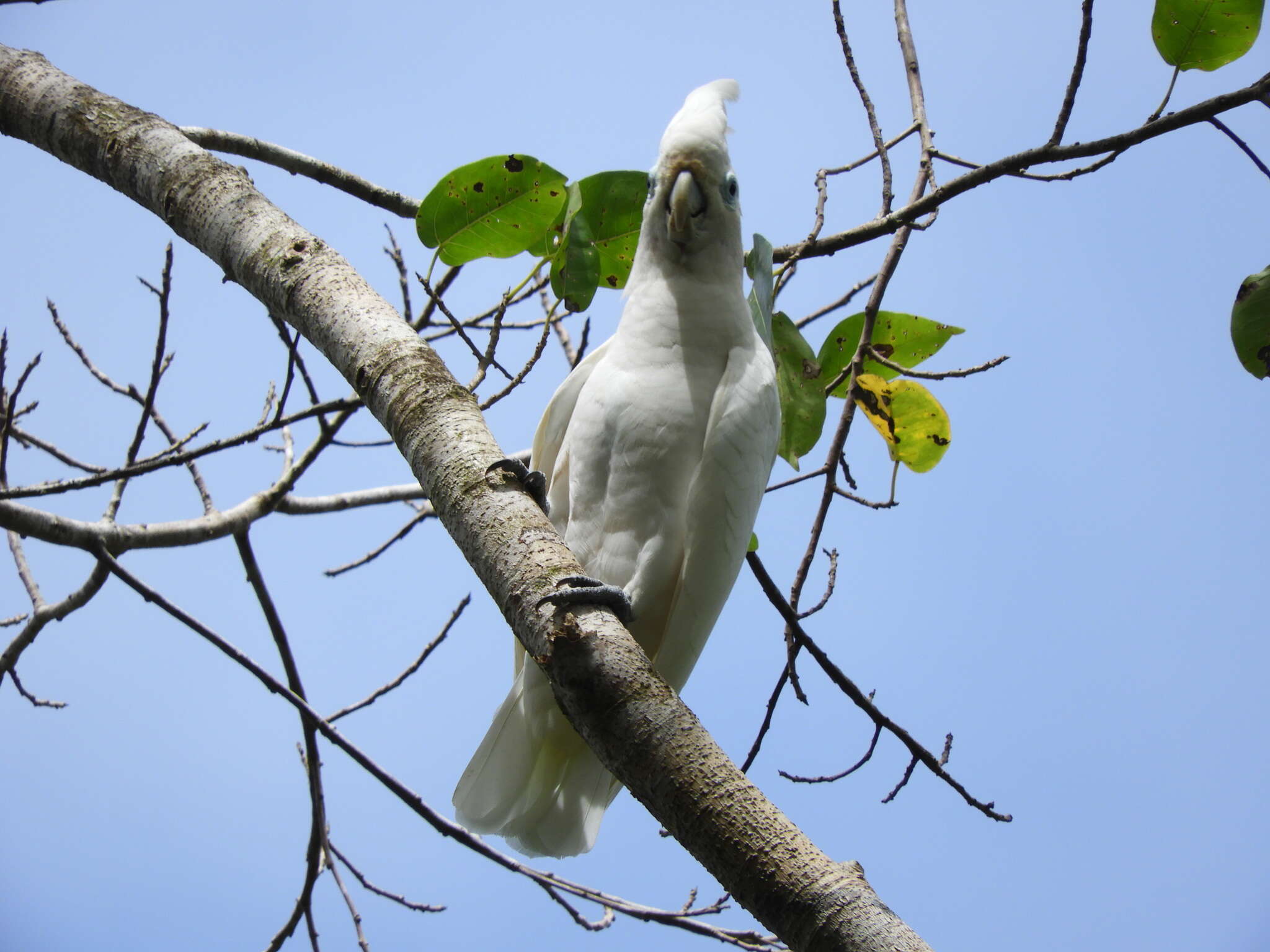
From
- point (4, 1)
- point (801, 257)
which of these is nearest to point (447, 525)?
point (801, 257)

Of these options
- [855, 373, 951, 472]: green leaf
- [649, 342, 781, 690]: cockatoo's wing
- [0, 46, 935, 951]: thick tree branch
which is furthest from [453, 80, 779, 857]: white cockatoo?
[0, 46, 935, 951]: thick tree branch

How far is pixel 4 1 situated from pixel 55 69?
0.49m

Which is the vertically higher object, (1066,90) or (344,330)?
(1066,90)

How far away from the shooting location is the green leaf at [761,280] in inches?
82.7

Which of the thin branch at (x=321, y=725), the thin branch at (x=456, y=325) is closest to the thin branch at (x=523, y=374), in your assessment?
the thin branch at (x=456, y=325)

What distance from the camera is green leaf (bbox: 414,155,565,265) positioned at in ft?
5.96

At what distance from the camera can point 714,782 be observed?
3.33 ft

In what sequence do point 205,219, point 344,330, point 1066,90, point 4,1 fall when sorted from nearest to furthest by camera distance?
1. point 344,330
2. point 205,219
3. point 1066,90
4. point 4,1

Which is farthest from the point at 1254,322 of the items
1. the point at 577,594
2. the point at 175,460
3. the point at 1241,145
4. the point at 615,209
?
the point at 175,460

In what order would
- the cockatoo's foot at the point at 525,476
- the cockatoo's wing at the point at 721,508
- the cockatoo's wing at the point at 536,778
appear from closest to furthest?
1. the cockatoo's foot at the point at 525,476
2. the cockatoo's wing at the point at 721,508
3. the cockatoo's wing at the point at 536,778

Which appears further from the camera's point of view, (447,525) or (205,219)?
(205,219)

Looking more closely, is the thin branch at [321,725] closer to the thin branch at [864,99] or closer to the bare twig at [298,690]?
the bare twig at [298,690]

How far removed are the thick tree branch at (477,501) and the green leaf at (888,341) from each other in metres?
1.10

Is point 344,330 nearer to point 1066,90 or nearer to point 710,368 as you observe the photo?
point 710,368
